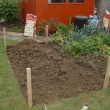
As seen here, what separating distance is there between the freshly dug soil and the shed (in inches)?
111

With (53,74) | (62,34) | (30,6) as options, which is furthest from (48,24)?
(53,74)

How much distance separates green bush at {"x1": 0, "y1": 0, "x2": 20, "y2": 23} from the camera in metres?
9.48

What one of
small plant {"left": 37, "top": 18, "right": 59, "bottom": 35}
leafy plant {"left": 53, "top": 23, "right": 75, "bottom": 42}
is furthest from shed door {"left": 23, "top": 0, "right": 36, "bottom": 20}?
leafy plant {"left": 53, "top": 23, "right": 75, "bottom": 42}

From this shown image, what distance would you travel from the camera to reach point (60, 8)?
885 centimetres

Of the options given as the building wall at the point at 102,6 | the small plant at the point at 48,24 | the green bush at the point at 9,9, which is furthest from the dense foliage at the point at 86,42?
the building wall at the point at 102,6

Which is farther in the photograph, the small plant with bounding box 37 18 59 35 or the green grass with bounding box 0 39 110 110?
the small plant with bounding box 37 18 59 35

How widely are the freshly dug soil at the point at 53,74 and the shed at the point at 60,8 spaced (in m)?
2.82

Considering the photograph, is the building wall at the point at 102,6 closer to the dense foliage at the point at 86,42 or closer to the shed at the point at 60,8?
the shed at the point at 60,8

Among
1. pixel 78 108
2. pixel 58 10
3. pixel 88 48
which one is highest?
pixel 58 10

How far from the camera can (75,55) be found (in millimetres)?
5789

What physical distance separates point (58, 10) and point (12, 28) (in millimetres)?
2440

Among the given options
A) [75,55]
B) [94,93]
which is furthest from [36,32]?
[94,93]

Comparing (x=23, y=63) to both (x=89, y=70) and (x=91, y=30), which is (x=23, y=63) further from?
(x=91, y=30)

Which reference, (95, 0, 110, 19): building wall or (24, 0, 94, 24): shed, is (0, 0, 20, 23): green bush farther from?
(95, 0, 110, 19): building wall
